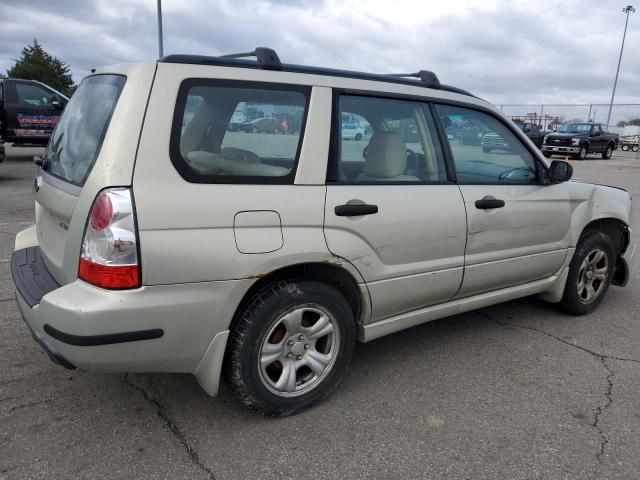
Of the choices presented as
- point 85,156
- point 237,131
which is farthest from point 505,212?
point 85,156

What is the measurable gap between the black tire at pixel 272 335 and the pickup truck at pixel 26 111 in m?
11.8

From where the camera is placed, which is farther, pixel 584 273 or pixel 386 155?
pixel 584 273

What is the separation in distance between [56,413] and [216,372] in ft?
2.99

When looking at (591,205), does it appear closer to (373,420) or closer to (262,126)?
(373,420)

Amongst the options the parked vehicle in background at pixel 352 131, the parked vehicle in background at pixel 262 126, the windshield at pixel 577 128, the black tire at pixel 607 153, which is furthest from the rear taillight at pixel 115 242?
the black tire at pixel 607 153

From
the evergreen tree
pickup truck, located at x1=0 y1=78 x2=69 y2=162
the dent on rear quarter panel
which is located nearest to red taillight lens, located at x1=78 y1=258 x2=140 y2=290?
the dent on rear quarter panel

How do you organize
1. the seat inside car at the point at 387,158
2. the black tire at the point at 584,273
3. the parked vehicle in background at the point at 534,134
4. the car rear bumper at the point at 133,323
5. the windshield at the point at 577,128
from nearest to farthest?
the car rear bumper at the point at 133,323, the seat inside car at the point at 387,158, the black tire at the point at 584,273, the windshield at the point at 577,128, the parked vehicle in background at the point at 534,134

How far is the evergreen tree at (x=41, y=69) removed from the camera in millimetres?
56062

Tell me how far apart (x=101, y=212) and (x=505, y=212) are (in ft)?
7.87

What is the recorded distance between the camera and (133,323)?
2.14m

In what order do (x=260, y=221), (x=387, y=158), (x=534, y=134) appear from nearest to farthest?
1. (x=260, y=221)
2. (x=387, y=158)
3. (x=534, y=134)

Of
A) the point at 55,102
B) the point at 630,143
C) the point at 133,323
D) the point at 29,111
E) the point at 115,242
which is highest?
the point at 55,102

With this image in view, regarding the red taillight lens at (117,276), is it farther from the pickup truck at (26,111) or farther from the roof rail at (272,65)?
the pickup truck at (26,111)

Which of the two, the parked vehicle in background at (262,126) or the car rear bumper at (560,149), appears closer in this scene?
the parked vehicle in background at (262,126)
